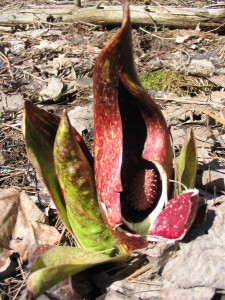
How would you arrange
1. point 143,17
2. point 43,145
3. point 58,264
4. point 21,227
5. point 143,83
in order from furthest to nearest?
1. point 143,17
2. point 143,83
3. point 21,227
4. point 43,145
5. point 58,264

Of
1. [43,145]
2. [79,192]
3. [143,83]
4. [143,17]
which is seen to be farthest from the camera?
[143,17]

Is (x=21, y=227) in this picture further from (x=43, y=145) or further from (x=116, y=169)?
(x=116, y=169)

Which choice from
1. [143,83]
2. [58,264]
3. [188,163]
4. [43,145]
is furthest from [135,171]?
[143,83]

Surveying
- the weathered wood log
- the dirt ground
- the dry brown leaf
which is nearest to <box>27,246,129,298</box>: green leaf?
the dirt ground

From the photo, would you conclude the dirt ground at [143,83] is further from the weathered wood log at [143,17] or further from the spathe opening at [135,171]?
the spathe opening at [135,171]

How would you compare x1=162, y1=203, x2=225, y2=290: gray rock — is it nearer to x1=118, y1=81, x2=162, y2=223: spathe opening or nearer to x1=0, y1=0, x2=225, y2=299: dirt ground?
x1=0, y1=0, x2=225, y2=299: dirt ground

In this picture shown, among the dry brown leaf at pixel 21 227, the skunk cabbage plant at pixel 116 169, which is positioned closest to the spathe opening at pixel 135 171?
the skunk cabbage plant at pixel 116 169
